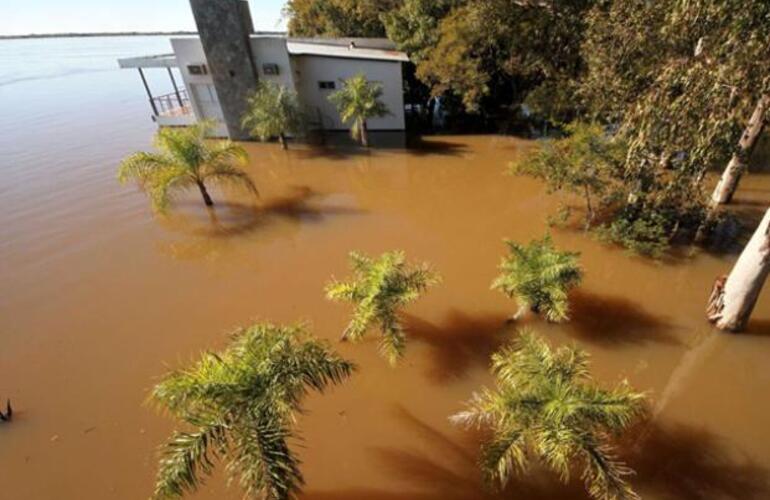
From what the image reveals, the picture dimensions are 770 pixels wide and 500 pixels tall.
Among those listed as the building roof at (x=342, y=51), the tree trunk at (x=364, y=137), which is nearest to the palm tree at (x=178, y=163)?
the tree trunk at (x=364, y=137)

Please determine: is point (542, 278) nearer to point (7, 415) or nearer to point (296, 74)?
point (7, 415)

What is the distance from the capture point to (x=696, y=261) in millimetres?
8703

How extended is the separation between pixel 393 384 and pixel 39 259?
9.90 m

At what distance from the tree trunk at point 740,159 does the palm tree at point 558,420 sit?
24.8ft

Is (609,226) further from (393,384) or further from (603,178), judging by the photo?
(393,384)

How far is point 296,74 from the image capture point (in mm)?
17672

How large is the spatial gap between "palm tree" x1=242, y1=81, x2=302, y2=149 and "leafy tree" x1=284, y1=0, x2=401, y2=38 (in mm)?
8485

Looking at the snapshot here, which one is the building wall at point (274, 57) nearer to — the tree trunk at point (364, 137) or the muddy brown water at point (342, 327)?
the tree trunk at point (364, 137)

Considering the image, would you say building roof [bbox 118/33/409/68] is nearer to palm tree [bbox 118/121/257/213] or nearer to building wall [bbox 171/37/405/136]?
building wall [bbox 171/37/405/136]

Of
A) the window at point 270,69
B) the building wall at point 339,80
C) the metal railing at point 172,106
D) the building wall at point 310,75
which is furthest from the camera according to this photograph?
the metal railing at point 172,106

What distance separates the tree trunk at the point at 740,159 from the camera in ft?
28.9

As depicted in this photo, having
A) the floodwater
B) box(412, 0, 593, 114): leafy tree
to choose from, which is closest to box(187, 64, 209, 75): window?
the floodwater

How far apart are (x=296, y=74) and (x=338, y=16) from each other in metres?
9.02

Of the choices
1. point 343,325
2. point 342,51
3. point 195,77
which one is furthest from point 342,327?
point 342,51
